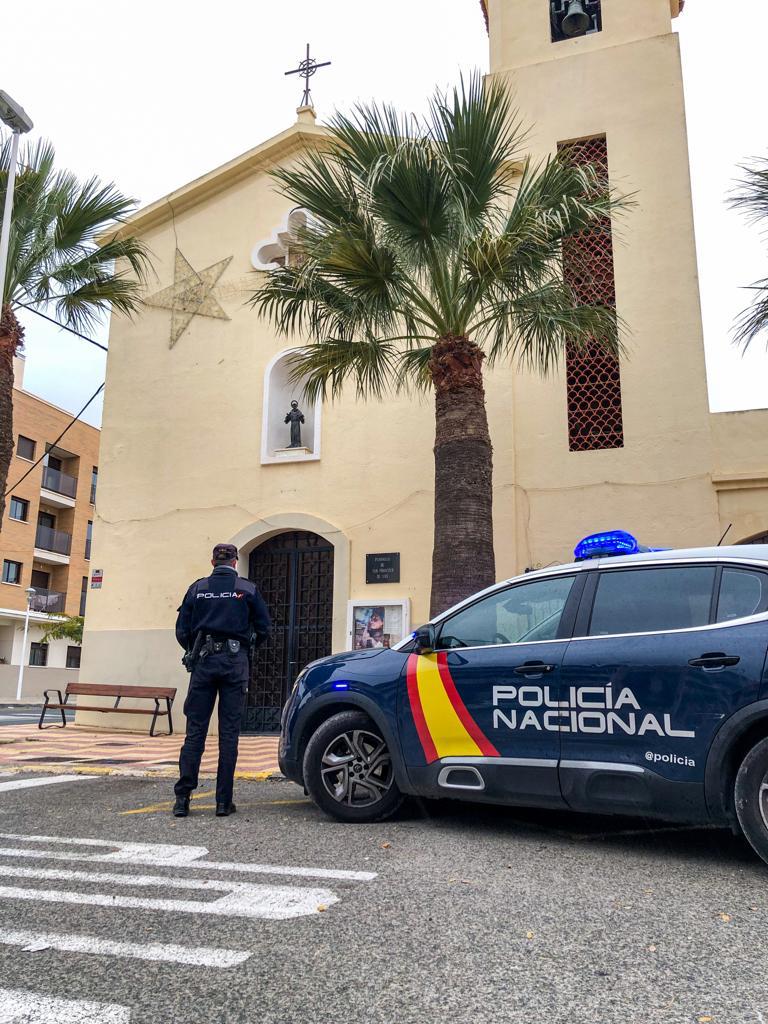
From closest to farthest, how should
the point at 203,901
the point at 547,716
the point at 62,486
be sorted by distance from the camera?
1. the point at 203,901
2. the point at 547,716
3. the point at 62,486

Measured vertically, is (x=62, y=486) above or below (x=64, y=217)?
above

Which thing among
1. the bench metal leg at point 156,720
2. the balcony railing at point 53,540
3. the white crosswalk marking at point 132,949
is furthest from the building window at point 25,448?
the white crosswalk marking at point 132,949

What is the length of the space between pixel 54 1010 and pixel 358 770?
3138 millimetres

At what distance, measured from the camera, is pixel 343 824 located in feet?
17.8

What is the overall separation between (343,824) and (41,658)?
39.9m

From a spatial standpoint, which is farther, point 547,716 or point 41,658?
point 41,658

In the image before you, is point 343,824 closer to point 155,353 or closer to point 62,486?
point 155,353

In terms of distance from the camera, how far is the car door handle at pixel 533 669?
15.7 ft

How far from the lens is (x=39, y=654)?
41.3 metres

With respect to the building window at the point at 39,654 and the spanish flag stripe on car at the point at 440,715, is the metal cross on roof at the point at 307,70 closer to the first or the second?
the spanish flag stripe on car at the point at 440,715

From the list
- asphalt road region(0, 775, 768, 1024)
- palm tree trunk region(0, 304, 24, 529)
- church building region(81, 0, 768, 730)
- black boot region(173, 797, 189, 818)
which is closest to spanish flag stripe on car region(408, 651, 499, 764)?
asphalt road region(0, 775, 768, 1024)

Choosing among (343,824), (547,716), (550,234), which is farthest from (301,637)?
(547,716)

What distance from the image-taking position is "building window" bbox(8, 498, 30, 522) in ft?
134

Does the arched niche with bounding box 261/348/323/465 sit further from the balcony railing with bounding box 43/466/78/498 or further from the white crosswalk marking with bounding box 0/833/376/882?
the balcony railing with bounding box 43/466/78/498
